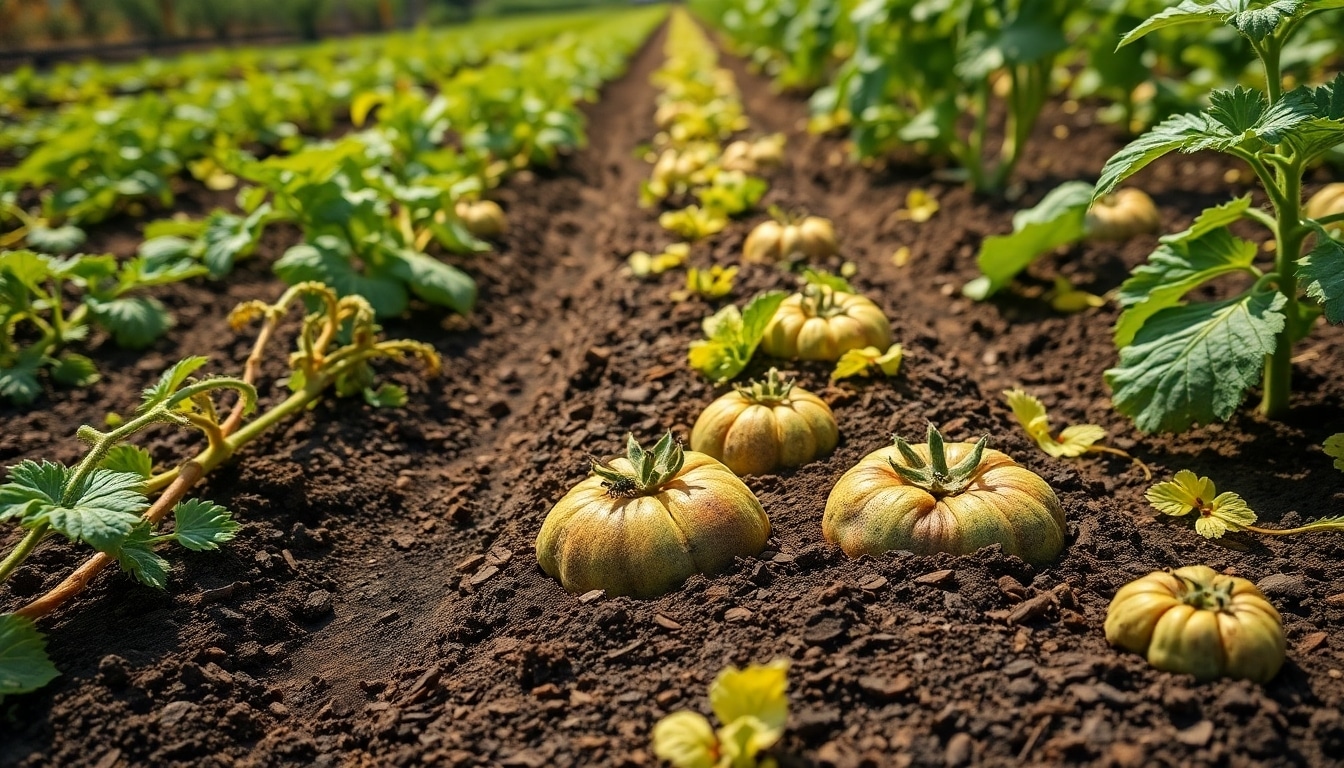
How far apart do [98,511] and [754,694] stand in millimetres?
1889

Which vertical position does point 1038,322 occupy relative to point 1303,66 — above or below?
below

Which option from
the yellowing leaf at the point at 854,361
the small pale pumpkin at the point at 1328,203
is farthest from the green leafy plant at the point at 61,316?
the small pale pumpkin at the point at 1328,203

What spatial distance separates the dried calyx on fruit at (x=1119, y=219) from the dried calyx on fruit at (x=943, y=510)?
3264 mm

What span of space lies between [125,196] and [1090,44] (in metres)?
7.45

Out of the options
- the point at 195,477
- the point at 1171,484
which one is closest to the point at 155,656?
the point at 195,477

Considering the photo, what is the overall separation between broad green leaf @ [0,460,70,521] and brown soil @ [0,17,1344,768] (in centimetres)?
51

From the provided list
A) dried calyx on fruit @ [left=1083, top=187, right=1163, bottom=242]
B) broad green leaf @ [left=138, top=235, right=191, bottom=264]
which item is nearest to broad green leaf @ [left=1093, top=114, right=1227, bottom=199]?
dried calyx on fruit @ [left=1083, top=187, right=1163, bottom=242]

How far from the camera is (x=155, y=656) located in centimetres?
296

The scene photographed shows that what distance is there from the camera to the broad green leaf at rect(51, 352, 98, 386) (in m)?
5.10

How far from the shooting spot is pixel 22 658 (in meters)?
2.71

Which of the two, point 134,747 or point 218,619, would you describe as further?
point 218,619

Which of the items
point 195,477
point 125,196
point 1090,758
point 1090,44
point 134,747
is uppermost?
point 125,196

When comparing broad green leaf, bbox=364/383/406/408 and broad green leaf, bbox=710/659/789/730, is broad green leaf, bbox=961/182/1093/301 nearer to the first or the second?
broad green leaf, bbox=364/383/406/408

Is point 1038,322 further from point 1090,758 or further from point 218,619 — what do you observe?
point 218,619
